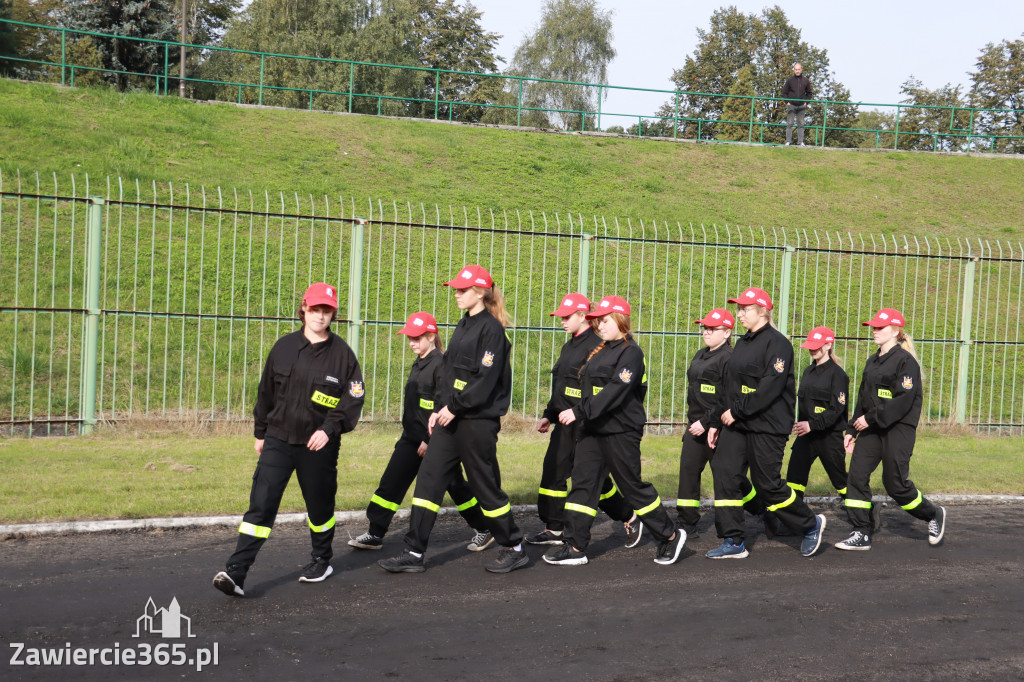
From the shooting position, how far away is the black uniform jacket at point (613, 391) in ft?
21.0

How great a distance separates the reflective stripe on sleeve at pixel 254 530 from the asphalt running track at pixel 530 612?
1.17ft

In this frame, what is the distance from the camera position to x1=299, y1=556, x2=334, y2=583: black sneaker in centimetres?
574

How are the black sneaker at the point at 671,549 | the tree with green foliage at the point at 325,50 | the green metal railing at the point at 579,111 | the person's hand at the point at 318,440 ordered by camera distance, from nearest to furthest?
the person's hand at the point at 318,440, the black sneaker at the point at 671,549, the green metal railing at the point at 579,111, the tree with green foliage at the point at 325,50

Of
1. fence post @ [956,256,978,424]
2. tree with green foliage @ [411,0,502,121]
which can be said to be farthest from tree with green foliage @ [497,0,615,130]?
fence post @ [956,256,978,424]

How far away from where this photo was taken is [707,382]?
24.5 ft

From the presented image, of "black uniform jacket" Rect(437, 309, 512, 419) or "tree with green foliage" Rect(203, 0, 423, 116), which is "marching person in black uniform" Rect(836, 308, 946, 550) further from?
"tree with green foliage" Rect(203, 0, 423, 116)

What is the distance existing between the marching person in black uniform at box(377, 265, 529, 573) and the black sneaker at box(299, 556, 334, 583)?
404 millimetres

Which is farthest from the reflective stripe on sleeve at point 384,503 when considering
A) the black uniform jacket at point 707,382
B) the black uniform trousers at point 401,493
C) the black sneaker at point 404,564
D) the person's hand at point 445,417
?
the black uniform jacket at point 707,382

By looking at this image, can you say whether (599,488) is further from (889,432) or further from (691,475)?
(889,432)

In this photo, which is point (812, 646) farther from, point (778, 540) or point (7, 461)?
point (7, 461)

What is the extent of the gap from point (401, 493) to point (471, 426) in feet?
3.23

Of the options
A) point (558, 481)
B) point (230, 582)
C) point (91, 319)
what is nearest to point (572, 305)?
point (558, 481)

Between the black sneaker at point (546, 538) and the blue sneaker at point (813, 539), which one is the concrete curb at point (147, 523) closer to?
the black sneaker at point (546, 538)

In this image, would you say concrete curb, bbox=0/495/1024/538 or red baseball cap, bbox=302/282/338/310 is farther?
concrete curb, bbox=0/495/1024/538
